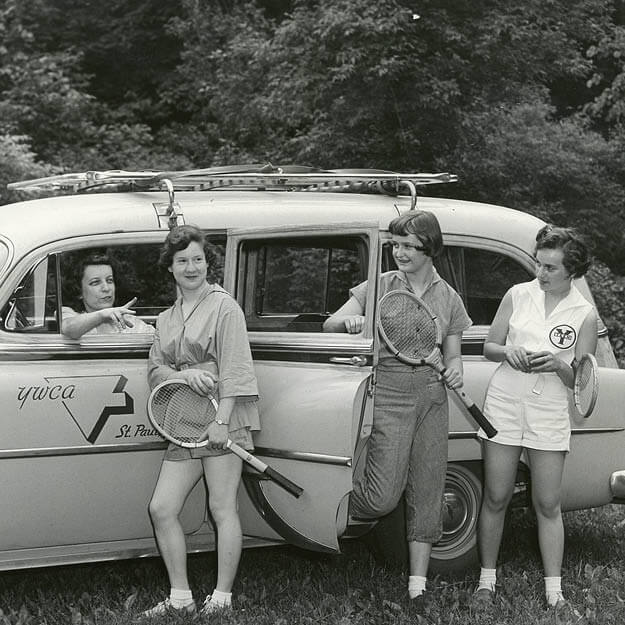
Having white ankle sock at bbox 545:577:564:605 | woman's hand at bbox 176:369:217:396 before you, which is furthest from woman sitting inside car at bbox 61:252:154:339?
white ankle sock at bbox 545:577:564:605

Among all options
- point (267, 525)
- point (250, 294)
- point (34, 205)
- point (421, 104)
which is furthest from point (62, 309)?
point (421, 104)

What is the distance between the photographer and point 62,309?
513 centimetres

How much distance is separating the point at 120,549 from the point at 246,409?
961mm

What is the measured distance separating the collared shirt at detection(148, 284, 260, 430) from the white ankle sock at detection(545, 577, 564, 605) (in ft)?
4.98

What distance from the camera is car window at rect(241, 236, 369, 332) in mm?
5602

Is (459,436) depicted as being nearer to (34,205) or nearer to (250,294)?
(250,294)

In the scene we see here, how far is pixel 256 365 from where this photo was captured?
5.09 meters

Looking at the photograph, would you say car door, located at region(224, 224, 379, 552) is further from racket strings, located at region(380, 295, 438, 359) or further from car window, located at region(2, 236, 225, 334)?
car window, located at region(2, 236, 225, 334)

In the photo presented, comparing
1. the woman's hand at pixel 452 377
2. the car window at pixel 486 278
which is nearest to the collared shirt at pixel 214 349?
the woman's hand at pixel 452 377

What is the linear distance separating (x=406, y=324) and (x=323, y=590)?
1501 millimetres

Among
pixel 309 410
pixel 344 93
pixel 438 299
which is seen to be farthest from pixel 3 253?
pixel 344 93

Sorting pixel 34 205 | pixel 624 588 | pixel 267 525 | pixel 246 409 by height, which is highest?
pixel 34 205

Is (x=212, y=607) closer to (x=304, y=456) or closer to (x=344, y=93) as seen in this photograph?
(x=304, y=456)

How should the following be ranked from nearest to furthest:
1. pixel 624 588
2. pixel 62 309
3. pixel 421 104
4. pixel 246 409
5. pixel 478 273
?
1. pixel 246 409
2. pixel 62 309
3. pixel 624 588
4. pixel 478 273
5. pixel 421 104
